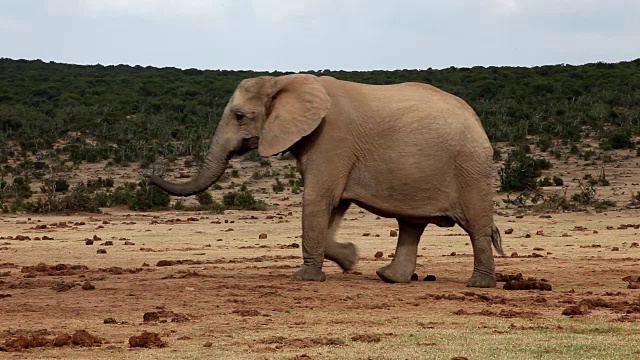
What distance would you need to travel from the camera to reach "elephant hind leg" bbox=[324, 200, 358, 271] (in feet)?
47.2

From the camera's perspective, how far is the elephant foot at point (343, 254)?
1454cm

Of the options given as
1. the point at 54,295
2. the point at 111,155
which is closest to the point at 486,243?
the point at 54,295

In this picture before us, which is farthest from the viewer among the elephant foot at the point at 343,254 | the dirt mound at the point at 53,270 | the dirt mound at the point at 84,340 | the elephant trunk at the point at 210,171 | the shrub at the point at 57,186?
the shrub at the point at 57,186

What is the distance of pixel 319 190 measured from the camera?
1360cm

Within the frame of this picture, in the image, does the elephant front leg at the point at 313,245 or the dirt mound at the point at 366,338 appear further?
the elephant front leg at the point at 313,245

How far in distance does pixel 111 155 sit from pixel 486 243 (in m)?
28.0

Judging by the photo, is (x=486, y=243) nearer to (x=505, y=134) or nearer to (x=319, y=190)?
(x=319, y=190)

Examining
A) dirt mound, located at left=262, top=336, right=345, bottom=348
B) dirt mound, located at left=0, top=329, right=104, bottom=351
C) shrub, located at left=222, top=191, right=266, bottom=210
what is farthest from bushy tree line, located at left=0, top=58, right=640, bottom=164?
dirt mound, located at left=262, top=336, right=345, bottom=348

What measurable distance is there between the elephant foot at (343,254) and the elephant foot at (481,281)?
170 cm

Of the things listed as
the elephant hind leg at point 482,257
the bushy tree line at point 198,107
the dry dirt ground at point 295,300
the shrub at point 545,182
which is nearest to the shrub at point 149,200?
the dry dirt ground at point 295,300

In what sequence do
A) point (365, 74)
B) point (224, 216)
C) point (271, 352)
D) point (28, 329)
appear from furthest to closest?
point (365, 74) < point (224, 216) < point (28, 329) < point (271, 352)

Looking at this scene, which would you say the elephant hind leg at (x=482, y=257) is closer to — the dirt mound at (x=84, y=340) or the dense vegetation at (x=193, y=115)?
the dirt mound at (x=84, y=340)

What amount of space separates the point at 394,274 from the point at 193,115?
41469 millimetres

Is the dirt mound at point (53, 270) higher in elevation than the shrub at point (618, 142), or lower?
lower
